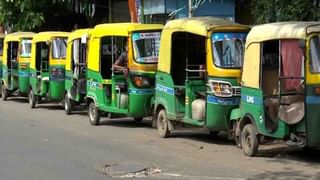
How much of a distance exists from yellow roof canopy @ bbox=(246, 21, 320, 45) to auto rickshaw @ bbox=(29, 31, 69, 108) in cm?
1017

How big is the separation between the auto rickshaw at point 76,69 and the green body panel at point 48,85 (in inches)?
38.9

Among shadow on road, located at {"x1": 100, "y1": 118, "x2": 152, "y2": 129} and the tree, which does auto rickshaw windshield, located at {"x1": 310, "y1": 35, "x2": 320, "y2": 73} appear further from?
the tree

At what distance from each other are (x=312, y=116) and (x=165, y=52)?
15.5 ft

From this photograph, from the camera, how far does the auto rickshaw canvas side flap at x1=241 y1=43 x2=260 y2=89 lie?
11.1 meters

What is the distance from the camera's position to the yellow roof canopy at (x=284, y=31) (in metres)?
10.2

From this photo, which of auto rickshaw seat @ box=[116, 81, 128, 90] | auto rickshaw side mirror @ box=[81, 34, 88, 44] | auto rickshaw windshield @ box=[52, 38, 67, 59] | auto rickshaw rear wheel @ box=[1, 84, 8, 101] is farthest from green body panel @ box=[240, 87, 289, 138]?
auto rickshaw rear wheel @ box=[1, 84, 8, 101]

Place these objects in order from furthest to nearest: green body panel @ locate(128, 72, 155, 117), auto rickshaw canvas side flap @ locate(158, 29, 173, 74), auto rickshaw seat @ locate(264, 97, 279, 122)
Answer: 1. green body panel @ locate(128, 72, 155, 117)
2. auto rickshaw canvas side flap @ locate(158, 29, 173, 74)
3. auto rickshaw seat @ locate(264, 97, 279, 122)

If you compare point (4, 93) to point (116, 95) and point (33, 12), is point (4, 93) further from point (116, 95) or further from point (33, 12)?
point (116, 95)

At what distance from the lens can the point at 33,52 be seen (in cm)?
2203

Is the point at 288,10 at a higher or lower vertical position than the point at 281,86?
higher

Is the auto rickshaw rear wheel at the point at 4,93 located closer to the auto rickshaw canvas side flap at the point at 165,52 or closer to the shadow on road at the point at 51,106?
the shadow on road at the point at 51,106

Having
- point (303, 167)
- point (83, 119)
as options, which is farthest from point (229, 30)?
point (83, 119)

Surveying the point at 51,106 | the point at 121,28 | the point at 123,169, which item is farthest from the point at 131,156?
the point at 51,106

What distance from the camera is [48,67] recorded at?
69.1ft
